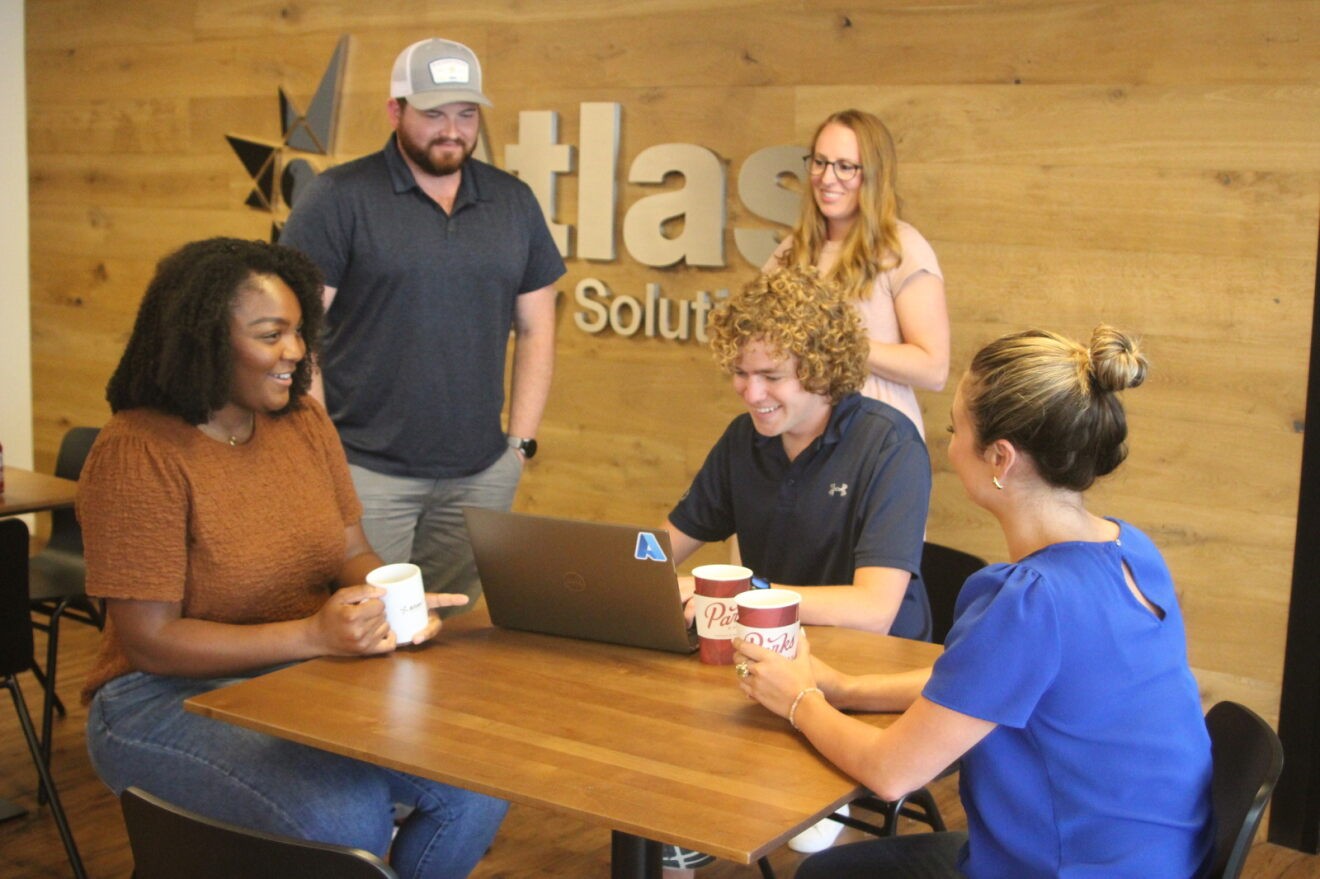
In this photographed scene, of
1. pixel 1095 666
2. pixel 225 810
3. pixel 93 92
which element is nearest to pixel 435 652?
pixel 225 810

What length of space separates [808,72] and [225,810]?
8.53 feet

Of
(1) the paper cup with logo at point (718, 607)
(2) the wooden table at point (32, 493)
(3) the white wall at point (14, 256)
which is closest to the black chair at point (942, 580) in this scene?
(1) the paper cup with logo at point (718, 607)

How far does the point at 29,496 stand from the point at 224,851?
223 centimetres

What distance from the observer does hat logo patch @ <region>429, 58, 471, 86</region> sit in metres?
3.05

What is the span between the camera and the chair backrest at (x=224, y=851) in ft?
4.52

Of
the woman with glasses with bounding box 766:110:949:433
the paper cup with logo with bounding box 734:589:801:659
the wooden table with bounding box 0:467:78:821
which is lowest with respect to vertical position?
the wooden table with bounding box 0:467:78:821

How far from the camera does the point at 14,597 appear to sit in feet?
9.34

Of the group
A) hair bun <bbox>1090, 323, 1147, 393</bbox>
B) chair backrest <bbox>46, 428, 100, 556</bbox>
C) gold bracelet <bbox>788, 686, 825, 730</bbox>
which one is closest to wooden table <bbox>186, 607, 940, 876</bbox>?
gold bracelet <bbox>788, 686, 825, 730</bbox>

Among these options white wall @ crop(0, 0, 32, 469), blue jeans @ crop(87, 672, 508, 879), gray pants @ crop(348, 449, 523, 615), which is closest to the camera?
blue jeans @ crop(87, 672, 508, 879)

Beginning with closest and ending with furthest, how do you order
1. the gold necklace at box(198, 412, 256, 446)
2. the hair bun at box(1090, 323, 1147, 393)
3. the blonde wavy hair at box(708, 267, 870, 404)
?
the hair bun at box(1090, 323, 1147, 393)
the gold necklace at box(198, 412, 256, 446)
the blonde wavy hair at box(708, 267, 870, 404)

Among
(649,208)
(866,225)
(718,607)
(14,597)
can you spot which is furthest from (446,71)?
(718,607)

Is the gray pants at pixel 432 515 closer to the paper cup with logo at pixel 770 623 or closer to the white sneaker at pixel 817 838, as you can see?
the white sneaker at pixel 817 838

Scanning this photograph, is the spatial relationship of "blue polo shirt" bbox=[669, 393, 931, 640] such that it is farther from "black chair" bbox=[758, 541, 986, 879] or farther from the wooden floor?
the wooden floor

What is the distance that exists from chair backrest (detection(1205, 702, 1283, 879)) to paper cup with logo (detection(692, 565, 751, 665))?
653 millimetres
